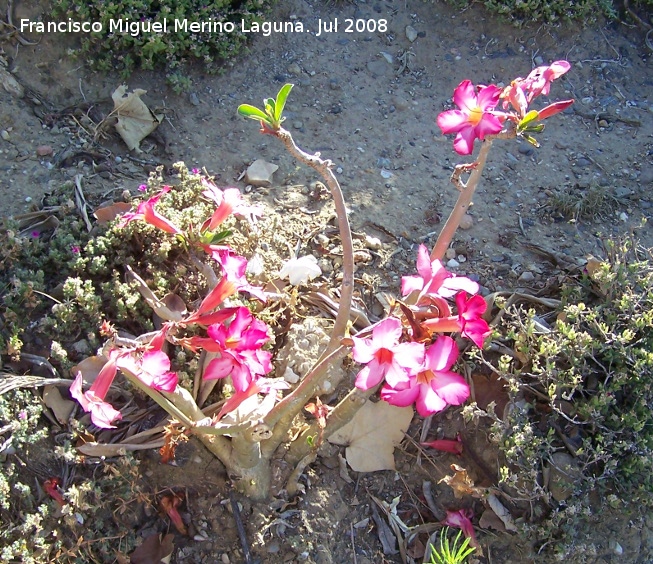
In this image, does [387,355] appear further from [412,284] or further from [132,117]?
[132,117]

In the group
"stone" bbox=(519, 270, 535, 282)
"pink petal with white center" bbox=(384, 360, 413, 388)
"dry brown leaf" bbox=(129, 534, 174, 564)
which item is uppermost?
"pink petal with white center" bbox=(384, 360, 413, 388)

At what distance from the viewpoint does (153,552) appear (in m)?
2.31

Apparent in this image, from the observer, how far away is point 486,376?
2535 mm

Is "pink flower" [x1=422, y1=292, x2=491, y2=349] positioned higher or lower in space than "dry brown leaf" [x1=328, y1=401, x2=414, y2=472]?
higher

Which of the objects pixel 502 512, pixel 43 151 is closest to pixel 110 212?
pixel 43 151

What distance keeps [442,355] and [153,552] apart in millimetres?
1323

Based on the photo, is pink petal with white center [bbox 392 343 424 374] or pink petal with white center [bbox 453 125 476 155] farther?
pink petal with white center [bbox 453 125 476 155]

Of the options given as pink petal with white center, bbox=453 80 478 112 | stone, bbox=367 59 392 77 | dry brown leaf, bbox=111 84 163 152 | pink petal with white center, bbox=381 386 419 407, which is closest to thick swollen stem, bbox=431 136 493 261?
pink petal with white center, bbox=453 80 478 112

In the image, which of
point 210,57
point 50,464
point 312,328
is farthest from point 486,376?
point 210,57

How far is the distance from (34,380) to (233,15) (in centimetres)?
241

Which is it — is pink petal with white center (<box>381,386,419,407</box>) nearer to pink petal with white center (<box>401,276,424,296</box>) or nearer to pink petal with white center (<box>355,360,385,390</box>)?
pink petal with white center (<box>355,360,385,390</box>)

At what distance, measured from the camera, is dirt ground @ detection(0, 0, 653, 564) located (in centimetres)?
237

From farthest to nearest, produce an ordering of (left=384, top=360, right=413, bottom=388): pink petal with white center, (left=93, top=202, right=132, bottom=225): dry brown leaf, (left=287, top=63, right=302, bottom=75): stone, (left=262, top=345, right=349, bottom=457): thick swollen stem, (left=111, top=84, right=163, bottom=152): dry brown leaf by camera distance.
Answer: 1. (left=287, top=63, right=302, bottom=75): stone
2. (left=111, top=84, right=163, bottom=152): dry brown leaf
3. (left=93, top=202, right=132, bottom=225): dry brown leaf
4. (left=262, top=345, right=349, bottom=457): thick swollen stem
5. (left=384, top=360, right=413, bottom=388): pink petal with white center

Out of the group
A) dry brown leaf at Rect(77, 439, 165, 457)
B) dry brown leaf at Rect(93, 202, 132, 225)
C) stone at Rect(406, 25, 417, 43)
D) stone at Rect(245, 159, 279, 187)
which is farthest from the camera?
stone at Rect(406, 25, 417, 43)
